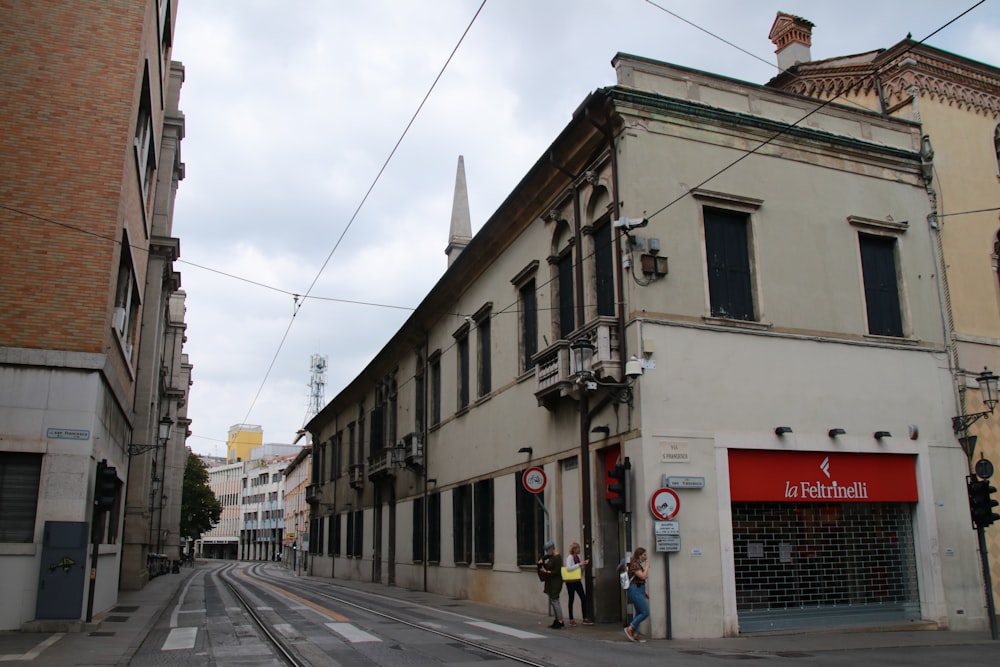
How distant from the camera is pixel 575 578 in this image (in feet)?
49.9

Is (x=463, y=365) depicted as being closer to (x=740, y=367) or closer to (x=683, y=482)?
(x=740, y=367)

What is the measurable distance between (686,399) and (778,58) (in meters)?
12.0

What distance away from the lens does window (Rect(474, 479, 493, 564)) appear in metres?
21.6

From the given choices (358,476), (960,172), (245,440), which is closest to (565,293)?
(960,172)

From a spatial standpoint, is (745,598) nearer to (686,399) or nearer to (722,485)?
(722,485)

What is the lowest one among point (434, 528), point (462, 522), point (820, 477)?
point (434, 528)

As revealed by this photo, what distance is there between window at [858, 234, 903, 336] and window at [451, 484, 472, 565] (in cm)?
1138

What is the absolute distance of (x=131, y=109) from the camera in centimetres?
1582

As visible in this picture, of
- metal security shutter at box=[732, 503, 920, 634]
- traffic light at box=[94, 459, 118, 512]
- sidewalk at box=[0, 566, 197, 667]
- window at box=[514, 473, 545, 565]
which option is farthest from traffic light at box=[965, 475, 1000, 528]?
traffic light at box=[94, 459, 118, 512]

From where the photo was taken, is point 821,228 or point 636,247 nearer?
point 636,247

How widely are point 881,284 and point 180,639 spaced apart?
14.7 meters

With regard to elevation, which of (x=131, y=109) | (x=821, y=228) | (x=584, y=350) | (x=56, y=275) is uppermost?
(x=131, y=109)

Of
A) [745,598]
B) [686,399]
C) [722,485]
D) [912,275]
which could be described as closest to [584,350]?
[686,399]

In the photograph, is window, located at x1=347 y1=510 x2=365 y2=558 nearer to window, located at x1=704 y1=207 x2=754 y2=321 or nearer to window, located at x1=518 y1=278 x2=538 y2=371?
window, located at x1=518 y1=278 x2=538 y2=371
